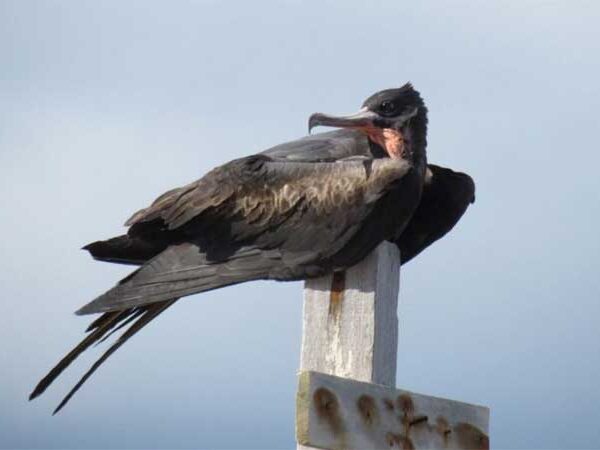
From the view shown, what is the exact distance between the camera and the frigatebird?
19.4 feet

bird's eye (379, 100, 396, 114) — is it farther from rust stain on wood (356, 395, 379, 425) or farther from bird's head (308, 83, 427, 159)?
rust stain on wood (356, 395, 379, 425)

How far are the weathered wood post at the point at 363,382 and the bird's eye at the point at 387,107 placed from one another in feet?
2.60

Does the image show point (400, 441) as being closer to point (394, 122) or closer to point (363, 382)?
point (363, 382)

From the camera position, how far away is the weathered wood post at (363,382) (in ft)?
15.3

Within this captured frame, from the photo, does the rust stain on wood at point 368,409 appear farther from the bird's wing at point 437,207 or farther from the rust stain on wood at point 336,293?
the bird's wing at point 437,207

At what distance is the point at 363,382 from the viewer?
4926 millimetres

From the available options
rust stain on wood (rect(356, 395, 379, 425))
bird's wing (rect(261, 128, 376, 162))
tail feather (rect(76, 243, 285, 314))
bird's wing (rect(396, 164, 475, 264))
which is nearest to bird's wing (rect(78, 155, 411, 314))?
tail feather (rect(76, 243, 285, 314))

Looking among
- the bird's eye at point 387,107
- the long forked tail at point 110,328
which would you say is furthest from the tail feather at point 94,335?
the bird's eye at point 387,107

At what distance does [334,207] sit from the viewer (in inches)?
237

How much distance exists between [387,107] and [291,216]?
75cm

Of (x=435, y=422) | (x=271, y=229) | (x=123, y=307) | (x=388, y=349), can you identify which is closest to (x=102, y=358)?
(x=123, y=307)

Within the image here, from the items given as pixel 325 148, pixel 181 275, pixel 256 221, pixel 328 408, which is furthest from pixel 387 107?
pixel 328 408

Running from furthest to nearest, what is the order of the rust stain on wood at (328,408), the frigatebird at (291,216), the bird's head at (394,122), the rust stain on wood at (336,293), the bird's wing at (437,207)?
Result: the bird's wing at (437,207), the bird's head at (394,122), the frigatebird at (291,216), the rust stain on wood at (336,293), the rust stain on wood at (328,408)

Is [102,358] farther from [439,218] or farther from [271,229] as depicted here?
[439,218]
